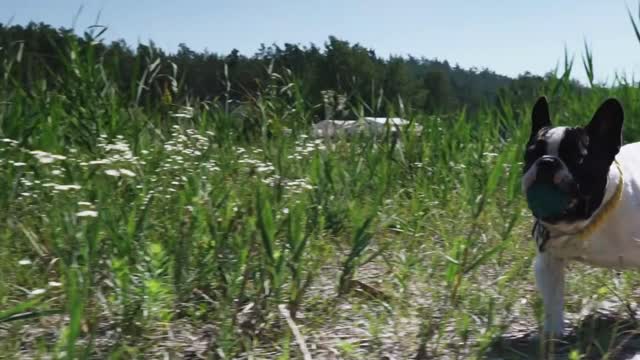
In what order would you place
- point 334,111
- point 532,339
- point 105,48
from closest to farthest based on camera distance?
point 532,339, point 105,48, point 334,111

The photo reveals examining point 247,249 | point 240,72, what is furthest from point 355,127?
point 247,249

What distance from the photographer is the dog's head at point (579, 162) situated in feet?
6.91

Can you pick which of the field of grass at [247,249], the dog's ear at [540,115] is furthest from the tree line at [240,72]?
the dog's ear at [540,115]

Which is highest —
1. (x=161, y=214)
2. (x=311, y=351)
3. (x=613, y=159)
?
(x=613, y=159)

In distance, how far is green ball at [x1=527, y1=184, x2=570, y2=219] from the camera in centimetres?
211

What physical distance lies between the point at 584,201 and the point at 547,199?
0.09m

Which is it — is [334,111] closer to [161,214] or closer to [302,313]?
[161,214]

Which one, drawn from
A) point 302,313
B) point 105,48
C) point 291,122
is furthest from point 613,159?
point 105,48

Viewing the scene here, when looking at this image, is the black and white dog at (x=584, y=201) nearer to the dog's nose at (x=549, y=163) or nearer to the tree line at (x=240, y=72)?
the dog's nose at (x=549, y=163)

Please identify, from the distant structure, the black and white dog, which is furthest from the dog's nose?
the distant structure

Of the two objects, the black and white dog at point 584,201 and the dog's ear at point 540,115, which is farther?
the dog's ear at point 540,115

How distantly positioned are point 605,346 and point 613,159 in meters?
0.49

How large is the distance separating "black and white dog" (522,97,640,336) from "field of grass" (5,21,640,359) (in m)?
0.12

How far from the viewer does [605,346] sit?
2135 mm
